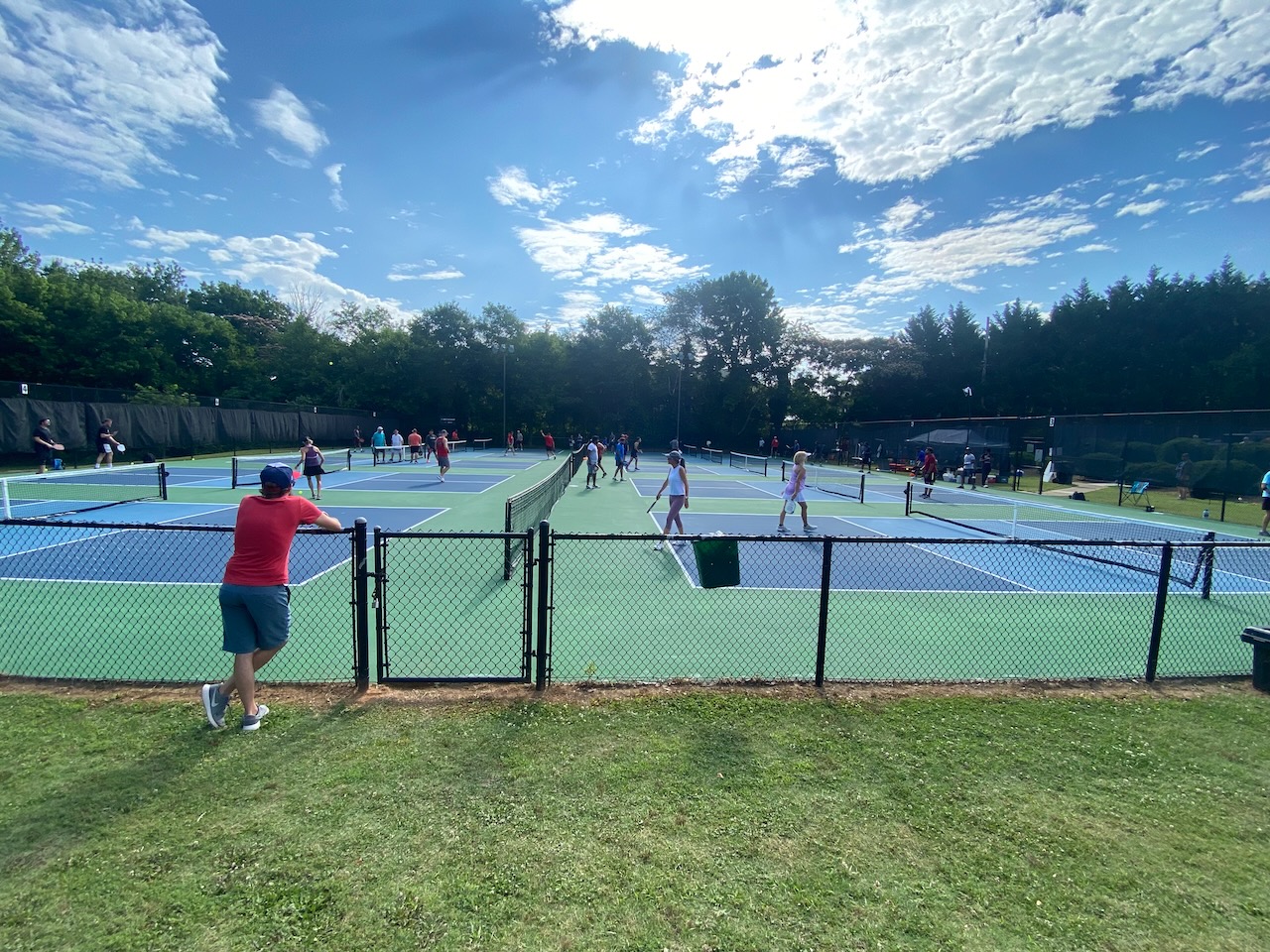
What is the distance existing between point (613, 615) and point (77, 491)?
1808cm

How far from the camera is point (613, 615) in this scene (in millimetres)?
6938

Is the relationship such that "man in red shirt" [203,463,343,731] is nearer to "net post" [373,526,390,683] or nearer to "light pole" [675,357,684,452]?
"net post" [373,526,390,683]

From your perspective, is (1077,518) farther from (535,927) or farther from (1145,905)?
(535,927)

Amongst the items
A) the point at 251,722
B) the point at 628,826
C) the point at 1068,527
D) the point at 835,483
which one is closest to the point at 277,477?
the point at 251,722

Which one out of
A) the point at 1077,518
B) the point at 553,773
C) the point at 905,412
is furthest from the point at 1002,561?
the point at 905,412

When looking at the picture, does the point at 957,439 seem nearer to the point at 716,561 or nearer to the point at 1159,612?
the point at 1159,612

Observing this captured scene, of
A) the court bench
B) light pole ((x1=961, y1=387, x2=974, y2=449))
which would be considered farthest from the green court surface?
light pole ((x1=961, y1=387, x2=974, y2=449))

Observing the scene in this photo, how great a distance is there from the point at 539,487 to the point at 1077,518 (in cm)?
1479

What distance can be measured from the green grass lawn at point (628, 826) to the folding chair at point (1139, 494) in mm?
19065

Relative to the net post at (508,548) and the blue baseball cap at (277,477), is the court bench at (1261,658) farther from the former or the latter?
the blue baseball cap at (277,477)

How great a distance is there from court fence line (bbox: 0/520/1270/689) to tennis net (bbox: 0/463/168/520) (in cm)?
380

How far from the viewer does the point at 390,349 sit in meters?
55.8

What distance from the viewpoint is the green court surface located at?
5535mm

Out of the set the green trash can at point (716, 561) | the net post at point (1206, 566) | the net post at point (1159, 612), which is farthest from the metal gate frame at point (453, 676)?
the net post at point (1206, 566)
